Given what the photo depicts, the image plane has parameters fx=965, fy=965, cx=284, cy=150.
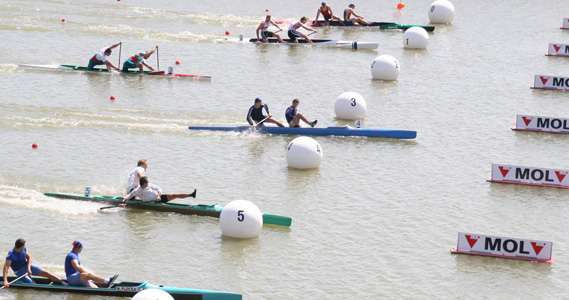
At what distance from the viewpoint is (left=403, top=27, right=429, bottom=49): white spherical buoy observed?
4325 cm

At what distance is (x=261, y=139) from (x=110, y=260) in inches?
403

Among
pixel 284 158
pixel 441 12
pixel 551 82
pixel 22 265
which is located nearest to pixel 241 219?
pixel 22 265

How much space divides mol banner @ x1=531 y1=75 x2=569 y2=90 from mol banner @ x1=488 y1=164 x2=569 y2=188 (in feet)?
Answer: 37.9

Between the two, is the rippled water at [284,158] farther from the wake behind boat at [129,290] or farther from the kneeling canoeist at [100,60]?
the kneeling canoeist at [100,60]

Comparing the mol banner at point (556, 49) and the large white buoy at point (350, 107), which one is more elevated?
the mol banner at point (556, 49)

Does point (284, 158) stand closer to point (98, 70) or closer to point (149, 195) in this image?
point (149, 195)

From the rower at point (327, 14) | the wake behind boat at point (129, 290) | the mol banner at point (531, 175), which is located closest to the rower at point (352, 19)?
the rower at point (327, 14)

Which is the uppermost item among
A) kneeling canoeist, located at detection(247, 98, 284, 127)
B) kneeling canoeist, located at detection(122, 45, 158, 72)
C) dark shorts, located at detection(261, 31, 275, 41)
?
dark shorts, located at detection(261, 31, 275, 41)

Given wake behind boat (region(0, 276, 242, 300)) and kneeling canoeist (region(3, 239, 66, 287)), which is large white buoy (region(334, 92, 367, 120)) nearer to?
wake behind boat (region(0, 276, 242, 300))

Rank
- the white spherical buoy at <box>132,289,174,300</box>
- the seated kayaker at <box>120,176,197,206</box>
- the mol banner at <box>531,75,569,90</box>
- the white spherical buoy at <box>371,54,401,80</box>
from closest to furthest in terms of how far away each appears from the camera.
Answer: the white spherical buoy at <box>132,289,174,300</box>, the seated kayaker at <box>120,176,197,206</box>, the mol banner at <box>531,75,569,90</box>, the white spherical buoy at <box>371,54,401,80</box>

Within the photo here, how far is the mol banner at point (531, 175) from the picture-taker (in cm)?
2611

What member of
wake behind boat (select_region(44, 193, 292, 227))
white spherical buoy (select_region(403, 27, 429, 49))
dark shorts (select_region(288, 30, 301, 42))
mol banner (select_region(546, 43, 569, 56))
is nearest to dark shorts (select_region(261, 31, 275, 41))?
dark shorts (select_region(288, 30, 301, 42))

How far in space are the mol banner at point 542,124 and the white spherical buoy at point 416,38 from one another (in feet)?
40.7

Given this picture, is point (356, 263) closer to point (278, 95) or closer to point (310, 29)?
point (278, 95)
